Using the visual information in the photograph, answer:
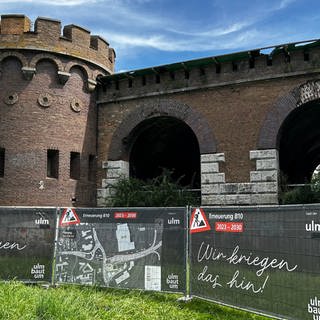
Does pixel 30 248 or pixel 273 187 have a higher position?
pixel 273 187

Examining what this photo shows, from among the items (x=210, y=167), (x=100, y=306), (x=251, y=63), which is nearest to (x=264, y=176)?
(x=210, y=167)

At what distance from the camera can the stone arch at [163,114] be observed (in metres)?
13.9

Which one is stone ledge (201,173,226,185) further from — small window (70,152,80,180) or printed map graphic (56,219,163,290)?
printed map graphic (56,219,163,290)

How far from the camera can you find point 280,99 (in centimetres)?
1305

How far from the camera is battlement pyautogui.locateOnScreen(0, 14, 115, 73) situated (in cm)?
1437

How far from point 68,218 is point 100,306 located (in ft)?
7.61

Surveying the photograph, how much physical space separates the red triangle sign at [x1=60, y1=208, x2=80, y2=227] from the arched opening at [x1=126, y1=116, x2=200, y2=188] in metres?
6.88

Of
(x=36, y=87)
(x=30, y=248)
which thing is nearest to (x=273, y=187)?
(x=30, y=248)

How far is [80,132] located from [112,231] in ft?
27.4

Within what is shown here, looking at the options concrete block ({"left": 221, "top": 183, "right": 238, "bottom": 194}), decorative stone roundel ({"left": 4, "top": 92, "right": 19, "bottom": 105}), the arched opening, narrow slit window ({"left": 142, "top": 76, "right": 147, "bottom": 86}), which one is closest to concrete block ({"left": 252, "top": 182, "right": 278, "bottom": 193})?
concrete block ({"left": 221, "top": 183, "right": 238, "bottom": 194})

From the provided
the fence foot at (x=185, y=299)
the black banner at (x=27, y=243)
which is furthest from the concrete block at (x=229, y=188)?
the black banner at (x=27, y=243)

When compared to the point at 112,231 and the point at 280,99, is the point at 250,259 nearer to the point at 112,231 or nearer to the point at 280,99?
the point at 112,231

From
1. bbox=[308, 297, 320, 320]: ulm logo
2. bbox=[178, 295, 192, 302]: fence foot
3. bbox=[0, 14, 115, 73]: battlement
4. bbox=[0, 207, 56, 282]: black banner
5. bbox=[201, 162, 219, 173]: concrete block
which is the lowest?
bbox=[178, 295, 192, 302]: fence foot

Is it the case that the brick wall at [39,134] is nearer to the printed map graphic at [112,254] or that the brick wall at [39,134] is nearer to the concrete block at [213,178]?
the concrete block at [213,178]
